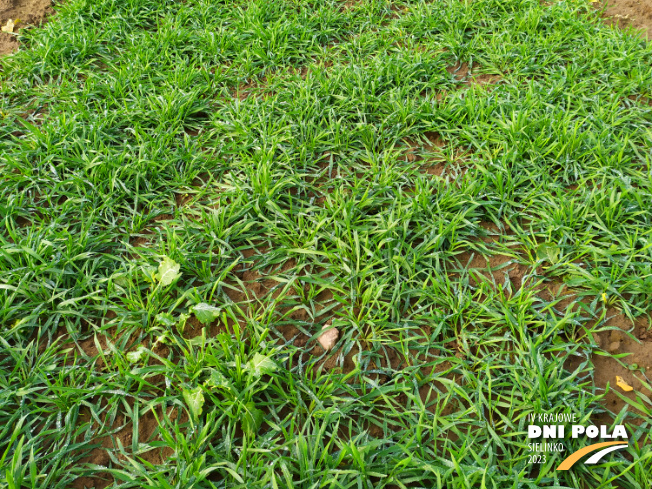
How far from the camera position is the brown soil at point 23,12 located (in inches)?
139

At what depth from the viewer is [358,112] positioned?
286 cm

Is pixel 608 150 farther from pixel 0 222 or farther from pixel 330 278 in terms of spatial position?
pixel 0 222

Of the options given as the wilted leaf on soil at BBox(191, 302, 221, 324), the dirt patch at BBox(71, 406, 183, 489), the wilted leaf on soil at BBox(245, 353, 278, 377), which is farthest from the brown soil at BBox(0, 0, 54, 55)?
the wilted leaf on soil at BBox(245, 353, 278, 377)

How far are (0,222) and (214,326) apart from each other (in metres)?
1.29

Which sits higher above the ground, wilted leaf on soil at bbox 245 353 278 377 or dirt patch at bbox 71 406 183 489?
wilted leaf on soil at bbox 245 353 278 377

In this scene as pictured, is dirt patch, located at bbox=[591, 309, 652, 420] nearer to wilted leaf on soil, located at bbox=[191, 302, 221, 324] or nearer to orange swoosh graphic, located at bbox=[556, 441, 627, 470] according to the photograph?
orange swoosh graphic, located at bbox=[556, 441, 627, 470]

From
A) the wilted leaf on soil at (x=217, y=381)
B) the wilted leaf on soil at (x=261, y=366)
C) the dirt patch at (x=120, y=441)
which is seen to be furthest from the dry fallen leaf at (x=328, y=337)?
the dirt patch at (x=120, y=441)

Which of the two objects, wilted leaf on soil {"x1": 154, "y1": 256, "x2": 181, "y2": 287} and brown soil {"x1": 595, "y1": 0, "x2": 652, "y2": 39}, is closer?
wilted leaf on soil {"x1": 154, "y1": 256, "x2": 181, "y2": 287}

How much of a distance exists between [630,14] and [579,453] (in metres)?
3.85

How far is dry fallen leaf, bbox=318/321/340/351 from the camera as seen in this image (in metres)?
1.90

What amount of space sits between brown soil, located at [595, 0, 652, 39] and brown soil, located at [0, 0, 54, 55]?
Result: 4.66m

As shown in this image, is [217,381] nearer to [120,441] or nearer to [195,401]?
[195,401]

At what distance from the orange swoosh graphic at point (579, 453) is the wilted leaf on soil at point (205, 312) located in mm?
1434

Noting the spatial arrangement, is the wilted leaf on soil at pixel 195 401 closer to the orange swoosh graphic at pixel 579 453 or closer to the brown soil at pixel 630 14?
the orange swoosh graphic at pixel 579 453
